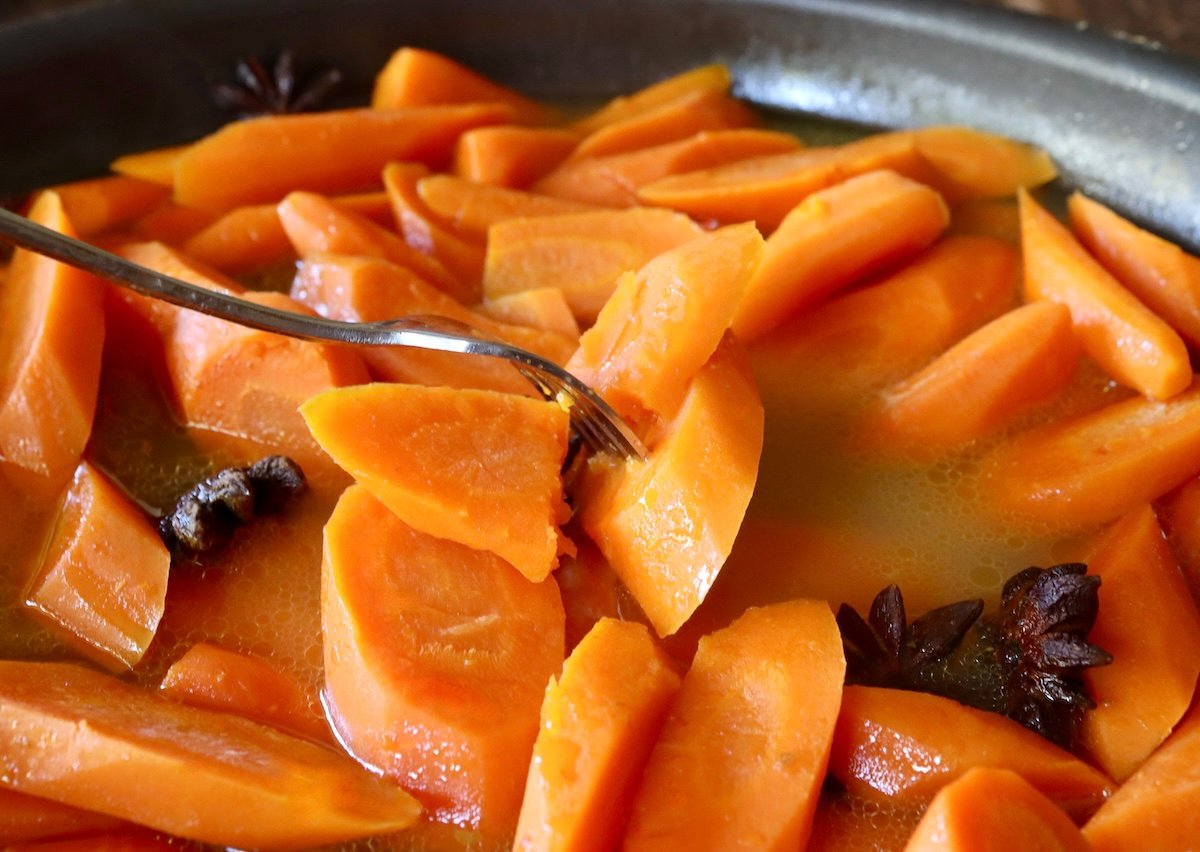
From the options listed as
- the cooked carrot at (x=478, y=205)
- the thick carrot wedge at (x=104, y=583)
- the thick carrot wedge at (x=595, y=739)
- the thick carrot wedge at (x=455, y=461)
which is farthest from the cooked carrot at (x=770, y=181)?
the thick carrot wedge at (x=104, y=583)

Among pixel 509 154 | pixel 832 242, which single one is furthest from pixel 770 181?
pixel 509 154

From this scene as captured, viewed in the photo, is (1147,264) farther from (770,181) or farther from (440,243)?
(440,243)

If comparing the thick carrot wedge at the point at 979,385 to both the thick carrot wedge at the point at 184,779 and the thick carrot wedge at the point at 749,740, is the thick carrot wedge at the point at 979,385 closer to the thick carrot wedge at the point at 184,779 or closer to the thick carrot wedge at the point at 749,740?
the thick carrot wedge at the point at 749,740

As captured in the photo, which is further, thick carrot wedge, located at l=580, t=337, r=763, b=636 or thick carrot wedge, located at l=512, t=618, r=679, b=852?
thick carrot wedge, located at l=580, t=337, r=763, b=636

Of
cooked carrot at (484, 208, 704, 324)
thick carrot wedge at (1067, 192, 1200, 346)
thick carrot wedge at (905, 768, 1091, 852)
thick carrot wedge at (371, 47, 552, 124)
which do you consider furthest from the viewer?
thick carrot wedge at (371, 47, 552, 124)

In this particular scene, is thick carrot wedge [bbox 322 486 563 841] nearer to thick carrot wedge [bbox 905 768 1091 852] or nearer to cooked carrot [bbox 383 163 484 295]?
thick carrot wedge [bbox 905 768 1091 852]

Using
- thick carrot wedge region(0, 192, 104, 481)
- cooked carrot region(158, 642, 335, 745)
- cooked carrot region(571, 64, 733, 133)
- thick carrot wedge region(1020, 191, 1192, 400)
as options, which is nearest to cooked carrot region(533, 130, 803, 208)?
cooked carrot region(571, 64, 733, 133)

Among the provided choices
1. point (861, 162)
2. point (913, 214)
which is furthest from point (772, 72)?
point (913, 214)

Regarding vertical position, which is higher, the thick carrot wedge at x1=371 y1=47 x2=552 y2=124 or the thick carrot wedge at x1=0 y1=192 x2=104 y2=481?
the thick carrot wedge at x1=371 y1=47 x2=552 y2=124
